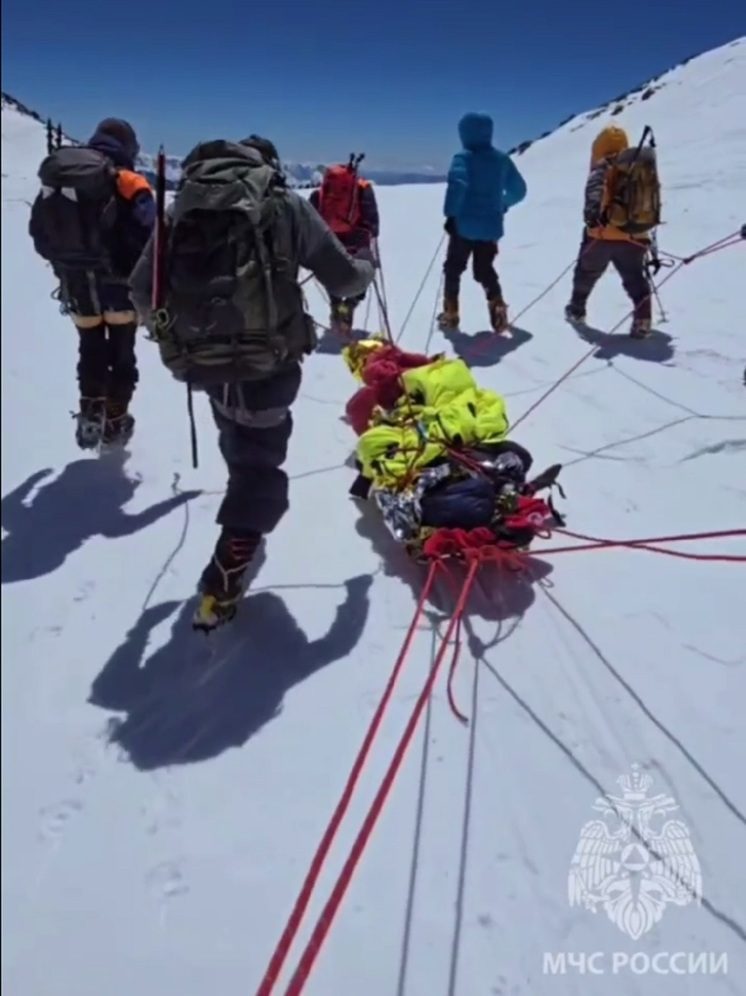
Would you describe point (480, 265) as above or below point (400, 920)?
above

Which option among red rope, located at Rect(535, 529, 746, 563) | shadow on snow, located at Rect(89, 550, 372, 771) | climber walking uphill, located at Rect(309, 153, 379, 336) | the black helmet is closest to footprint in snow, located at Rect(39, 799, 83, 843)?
shadow on snow, located at Rect(89, 550, 372, 771)

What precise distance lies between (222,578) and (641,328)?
196 cm

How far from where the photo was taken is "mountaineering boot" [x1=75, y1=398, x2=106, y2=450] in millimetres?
3990

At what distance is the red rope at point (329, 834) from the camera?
5.56ft

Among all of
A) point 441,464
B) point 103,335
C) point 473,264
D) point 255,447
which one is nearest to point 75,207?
point 103,335

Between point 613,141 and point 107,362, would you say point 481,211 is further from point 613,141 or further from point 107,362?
point 107,362

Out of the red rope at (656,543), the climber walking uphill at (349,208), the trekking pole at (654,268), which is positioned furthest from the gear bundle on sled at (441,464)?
the climber walking uphill at (349,208)

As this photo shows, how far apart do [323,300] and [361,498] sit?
2.93 m

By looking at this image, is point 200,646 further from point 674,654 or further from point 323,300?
point 323,300

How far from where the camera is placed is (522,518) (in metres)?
3.10

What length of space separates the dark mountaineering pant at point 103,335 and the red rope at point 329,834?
215cm

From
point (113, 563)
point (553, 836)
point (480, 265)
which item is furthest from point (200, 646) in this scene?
point (480, 265)
